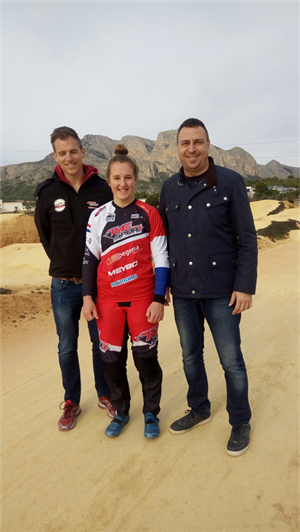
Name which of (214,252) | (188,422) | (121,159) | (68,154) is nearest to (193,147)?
(121,159)

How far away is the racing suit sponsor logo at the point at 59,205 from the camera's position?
2.97 meters

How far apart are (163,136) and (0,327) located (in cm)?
19053

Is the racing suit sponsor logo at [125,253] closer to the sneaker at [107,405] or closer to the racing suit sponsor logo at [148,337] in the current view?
the racing suit sponsor logo at [148,337]

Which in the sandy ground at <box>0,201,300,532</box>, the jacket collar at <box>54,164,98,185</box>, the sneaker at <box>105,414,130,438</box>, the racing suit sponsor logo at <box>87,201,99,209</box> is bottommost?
the sandy ground at <box>0,201,300,532</box>

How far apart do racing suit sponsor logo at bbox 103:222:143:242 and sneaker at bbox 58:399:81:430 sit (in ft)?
5.38

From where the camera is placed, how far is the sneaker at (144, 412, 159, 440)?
2.83 meters

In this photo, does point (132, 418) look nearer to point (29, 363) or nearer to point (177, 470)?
point (177, 470)

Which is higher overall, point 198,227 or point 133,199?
point 133,199

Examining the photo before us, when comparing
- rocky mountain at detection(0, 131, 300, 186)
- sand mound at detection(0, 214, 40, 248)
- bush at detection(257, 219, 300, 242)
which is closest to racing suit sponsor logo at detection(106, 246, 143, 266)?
bush at detection(257, 219, 300, 242)

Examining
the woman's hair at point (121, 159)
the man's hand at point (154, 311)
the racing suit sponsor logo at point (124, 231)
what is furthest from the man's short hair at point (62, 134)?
the man's hand at point (154, 311)

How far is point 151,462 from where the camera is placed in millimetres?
2578

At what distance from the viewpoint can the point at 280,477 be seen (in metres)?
2.37

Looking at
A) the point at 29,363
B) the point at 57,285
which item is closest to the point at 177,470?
the point at 57,285

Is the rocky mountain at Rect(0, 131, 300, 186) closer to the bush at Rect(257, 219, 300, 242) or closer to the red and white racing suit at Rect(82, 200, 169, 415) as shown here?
the bush at Rect(257, 219, 300, 242)
